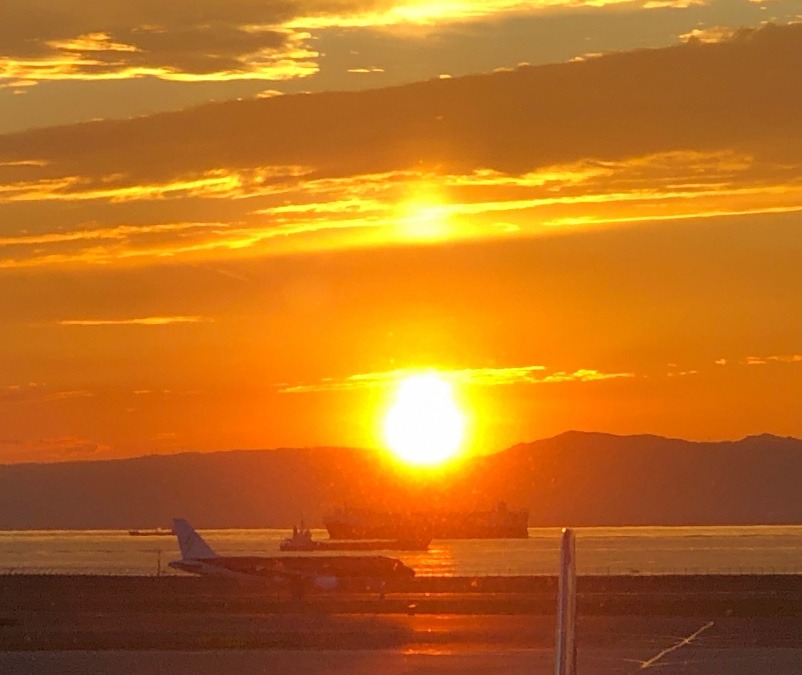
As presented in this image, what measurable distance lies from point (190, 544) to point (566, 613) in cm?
8283

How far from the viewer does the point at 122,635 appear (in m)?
41.4

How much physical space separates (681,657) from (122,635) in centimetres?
1832

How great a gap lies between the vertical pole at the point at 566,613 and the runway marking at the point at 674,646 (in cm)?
1771

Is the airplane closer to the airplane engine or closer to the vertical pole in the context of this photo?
the airplane engine

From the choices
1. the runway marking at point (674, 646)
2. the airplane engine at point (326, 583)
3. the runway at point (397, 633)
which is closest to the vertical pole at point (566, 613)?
the runway at point (397, 633)

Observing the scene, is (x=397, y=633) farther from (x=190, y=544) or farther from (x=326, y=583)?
(x=190, y=544)

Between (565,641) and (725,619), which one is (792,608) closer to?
(725,619)

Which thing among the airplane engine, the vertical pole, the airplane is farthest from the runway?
the vertical pole

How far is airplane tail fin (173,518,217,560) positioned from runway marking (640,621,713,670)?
4945cm

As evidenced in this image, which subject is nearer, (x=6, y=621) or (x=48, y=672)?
(x=48, y=672)

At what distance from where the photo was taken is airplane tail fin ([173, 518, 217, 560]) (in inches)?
3530

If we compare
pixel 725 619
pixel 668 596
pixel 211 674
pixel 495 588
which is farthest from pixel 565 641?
pixel 495 588

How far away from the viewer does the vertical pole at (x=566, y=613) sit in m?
10.6

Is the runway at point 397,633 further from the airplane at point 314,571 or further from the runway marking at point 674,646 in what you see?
the airplane at point 314,571
